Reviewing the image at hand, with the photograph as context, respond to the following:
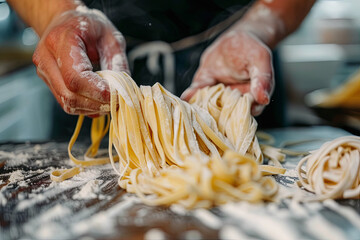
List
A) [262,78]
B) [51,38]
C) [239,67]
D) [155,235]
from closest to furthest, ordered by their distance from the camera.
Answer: [155,235] → [51,38] → [262,78] → [239,67]

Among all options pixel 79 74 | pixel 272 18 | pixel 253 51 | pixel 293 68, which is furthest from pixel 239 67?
pixel 293 68

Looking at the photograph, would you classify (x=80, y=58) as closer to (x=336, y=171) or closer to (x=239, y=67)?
(x=239, y=67)

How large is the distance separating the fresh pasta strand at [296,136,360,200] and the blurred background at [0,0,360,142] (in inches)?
43.2

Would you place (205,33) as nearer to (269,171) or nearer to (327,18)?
(269,171)

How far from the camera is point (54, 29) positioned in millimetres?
1188

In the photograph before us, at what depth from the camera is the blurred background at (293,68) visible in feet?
6.67

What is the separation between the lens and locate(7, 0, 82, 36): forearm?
4.38 feet

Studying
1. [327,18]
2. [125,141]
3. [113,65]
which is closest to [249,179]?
[125,141]

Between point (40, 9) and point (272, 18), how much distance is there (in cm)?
101

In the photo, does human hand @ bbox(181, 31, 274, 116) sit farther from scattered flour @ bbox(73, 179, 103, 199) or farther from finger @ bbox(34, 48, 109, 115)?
scattered flour @ bbox(73, 179, 103, 199)

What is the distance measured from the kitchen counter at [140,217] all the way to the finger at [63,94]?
0.22 m

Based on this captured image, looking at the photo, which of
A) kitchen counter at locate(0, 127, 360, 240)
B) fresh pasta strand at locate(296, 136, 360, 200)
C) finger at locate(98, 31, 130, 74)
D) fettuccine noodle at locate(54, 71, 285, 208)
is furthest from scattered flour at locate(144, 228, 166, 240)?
finger at locate(98, 31, 130, 74)

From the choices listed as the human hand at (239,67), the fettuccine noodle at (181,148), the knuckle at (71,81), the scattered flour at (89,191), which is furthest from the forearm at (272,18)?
the scattered flour at (89,191)

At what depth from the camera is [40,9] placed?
4.74ft
